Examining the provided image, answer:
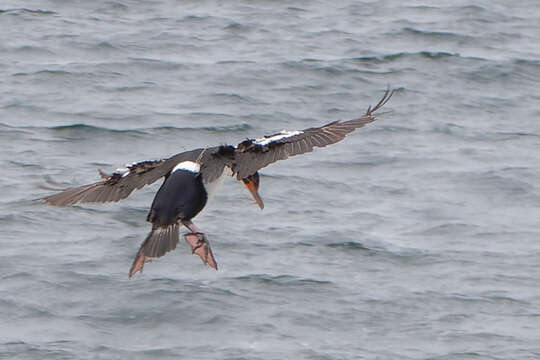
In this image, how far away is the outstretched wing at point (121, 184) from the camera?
772 cm

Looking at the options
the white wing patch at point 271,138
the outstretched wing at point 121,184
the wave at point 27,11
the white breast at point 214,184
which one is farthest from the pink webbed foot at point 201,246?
the wave at point 27,11

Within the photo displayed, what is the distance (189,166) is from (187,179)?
14 centimetres

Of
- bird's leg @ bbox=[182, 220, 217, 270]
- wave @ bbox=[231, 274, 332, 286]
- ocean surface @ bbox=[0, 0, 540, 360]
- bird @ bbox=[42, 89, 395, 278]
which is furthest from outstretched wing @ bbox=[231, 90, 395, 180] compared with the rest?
wave @ bbox=[231, 274, 332, 286]

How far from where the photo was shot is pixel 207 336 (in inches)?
349

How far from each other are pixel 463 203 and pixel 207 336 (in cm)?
354

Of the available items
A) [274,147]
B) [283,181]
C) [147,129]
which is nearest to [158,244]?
[274,147]

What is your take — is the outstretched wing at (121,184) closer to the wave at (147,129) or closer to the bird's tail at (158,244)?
the bird's tail at (158,244)

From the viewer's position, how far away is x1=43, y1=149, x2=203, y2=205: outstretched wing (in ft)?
25.3

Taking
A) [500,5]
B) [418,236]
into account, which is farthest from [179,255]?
[500,5]

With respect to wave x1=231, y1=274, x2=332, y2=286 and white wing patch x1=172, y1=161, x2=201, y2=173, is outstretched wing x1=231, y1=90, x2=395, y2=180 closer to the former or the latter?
white wing patch x1=172, y1=161, x2=201, y2=173

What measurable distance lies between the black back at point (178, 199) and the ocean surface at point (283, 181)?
1.07 metres

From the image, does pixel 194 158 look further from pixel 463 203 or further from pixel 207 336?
pixel 463 203

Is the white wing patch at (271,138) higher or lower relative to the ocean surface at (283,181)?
higher

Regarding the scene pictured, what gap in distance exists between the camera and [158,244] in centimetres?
737
